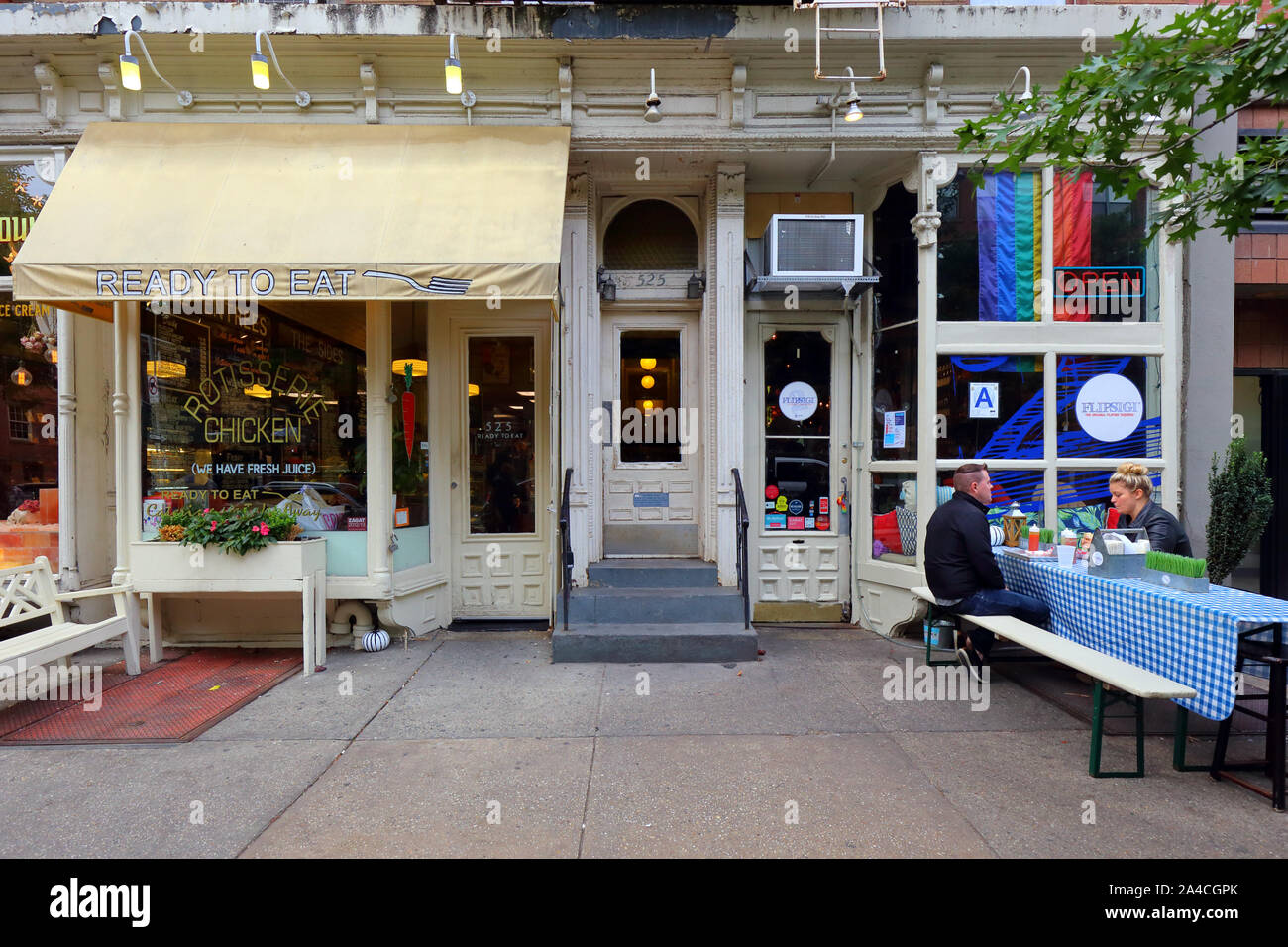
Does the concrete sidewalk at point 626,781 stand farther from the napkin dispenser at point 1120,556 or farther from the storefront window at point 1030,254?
the storefront window at point 1030,254

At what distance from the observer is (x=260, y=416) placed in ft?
19.8

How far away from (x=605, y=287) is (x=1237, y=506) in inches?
248

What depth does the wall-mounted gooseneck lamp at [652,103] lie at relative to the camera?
226 inches

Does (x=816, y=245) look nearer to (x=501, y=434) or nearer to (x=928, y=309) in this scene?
(x=928, y=309)

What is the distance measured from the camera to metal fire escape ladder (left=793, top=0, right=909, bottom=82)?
Answer: 5535 millimetres

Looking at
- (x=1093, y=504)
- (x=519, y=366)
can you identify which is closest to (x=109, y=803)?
(x=519, y=366)

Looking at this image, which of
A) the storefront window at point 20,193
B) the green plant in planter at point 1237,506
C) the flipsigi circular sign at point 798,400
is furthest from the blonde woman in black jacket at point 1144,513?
the storefront window at point 20,193

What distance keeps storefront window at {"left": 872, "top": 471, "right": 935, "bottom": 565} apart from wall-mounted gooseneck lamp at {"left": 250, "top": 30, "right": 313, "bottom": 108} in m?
6.64

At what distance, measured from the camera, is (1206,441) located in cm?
618

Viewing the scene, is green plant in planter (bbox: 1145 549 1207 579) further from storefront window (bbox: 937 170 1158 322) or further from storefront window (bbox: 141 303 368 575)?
storefront window (bbox: 141 303 368 575)

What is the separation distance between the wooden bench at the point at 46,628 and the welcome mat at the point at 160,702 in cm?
33

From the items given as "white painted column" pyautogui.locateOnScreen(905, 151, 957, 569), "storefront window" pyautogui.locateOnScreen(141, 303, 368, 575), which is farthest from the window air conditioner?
"storefront window" pyautogui.locateOnScreen(141, 303, 368, 575)

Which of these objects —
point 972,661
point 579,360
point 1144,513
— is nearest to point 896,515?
point 972,661

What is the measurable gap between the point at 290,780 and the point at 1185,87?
6296 millimetres
